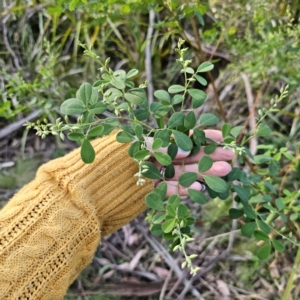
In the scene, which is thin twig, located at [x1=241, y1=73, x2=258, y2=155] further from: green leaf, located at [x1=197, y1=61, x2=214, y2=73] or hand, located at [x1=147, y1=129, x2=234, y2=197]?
green leaf, located at [x1=197, y1=61, x2=214, y2=73]

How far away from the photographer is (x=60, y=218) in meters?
1.02

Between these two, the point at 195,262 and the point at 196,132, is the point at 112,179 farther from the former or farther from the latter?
the point at 195,262

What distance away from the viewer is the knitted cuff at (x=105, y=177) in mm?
1041

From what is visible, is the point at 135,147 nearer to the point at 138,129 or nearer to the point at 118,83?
the point at 138,129

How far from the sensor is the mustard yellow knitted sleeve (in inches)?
39.2

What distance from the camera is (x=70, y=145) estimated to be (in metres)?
1.90

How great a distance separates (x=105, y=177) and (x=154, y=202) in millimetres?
283

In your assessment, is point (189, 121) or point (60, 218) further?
point (60, 218)

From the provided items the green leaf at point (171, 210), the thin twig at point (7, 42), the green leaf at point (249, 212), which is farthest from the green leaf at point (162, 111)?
the thin twig at point (7, 42)

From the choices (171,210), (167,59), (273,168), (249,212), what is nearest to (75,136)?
(171,210)

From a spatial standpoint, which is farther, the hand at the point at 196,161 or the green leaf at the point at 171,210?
the hand at the point at 196,161

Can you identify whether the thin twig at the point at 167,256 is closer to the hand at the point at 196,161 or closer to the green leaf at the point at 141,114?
the hand at the point at 196,161

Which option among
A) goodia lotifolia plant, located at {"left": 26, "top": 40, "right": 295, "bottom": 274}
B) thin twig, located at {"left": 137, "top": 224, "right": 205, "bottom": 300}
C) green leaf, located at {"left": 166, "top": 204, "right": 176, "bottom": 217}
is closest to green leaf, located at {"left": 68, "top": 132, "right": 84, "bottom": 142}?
goodia lotifolia plant, located at {"left": 26, "top": 40, "right": 295, "bottom": 274}

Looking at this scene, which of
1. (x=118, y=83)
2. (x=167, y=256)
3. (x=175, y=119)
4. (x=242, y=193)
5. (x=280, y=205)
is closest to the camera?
(x=118, y=83)
